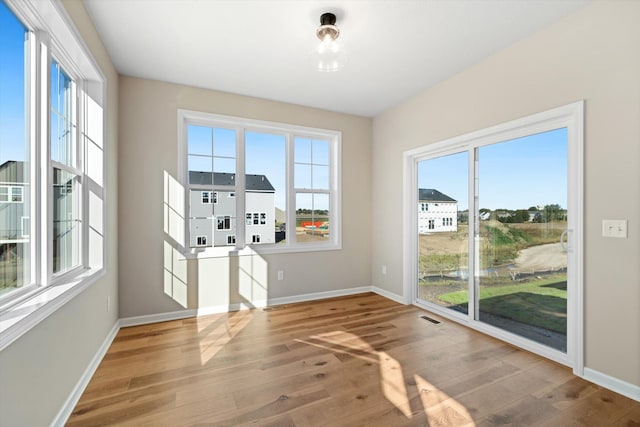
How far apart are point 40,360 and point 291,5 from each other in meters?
2.70

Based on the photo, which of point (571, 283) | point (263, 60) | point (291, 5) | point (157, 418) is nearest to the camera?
point (157, 418)

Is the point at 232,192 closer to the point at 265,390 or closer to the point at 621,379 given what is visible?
the point at 265,390

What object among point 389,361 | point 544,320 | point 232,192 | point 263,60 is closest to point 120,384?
point 389,361

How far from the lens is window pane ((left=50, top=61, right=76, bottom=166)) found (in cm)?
204

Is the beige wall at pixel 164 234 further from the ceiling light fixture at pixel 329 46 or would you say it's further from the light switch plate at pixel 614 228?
the light switch plate at pixel 614 228

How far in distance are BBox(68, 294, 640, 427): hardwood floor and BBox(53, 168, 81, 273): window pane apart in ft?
3.05

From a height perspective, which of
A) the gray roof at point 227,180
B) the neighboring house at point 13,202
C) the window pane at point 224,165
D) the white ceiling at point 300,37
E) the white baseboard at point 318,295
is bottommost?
the white baseboard at point 318,295

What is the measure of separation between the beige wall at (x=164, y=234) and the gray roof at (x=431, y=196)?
1.69m

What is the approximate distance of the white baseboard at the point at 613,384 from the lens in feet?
6.51

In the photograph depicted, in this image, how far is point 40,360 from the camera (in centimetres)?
151

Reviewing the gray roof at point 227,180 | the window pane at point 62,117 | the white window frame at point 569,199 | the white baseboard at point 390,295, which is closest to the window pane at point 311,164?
the gray roof at point 227,180

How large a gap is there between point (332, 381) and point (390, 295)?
2.35 metres

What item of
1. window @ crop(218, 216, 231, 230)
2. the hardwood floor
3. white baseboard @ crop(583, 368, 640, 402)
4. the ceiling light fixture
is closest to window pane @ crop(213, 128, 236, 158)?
window @ crop(218, 216, 231, 230)

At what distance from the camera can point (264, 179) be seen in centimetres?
412
